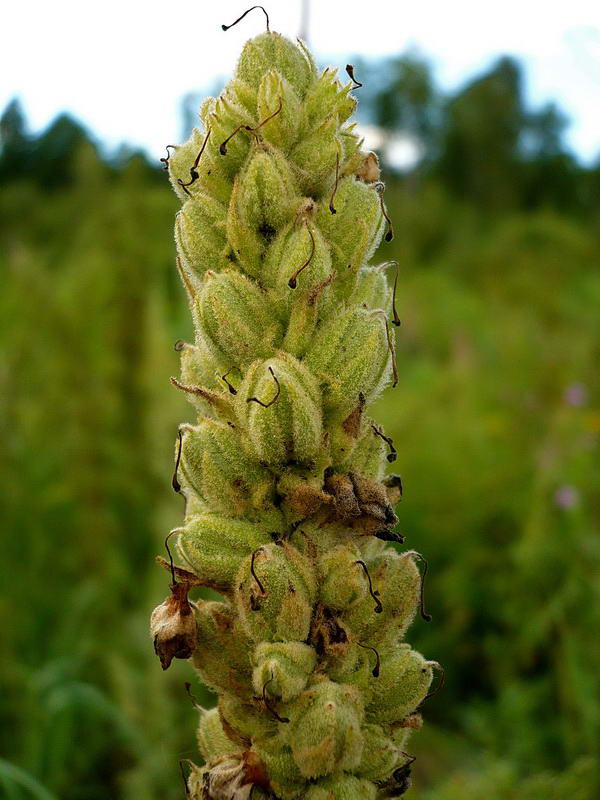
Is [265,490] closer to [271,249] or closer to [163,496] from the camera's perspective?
[271,249]

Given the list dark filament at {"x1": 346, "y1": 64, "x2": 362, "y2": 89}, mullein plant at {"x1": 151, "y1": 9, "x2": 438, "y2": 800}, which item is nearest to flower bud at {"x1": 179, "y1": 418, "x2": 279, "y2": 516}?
mullein plant at {"x1": 151, "y1": 9, "x2": 438, "y2": 800}

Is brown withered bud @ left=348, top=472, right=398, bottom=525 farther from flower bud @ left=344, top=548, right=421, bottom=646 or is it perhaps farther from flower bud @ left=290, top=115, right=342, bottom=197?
flower bud @ left=290, top=115, right=342, bottom=197

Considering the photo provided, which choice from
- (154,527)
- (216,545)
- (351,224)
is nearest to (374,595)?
(216,545)

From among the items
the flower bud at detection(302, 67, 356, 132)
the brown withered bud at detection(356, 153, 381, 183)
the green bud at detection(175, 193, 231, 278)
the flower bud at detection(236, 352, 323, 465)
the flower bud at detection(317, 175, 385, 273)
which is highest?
the flower bud at detection(302, 67, 356, 132)

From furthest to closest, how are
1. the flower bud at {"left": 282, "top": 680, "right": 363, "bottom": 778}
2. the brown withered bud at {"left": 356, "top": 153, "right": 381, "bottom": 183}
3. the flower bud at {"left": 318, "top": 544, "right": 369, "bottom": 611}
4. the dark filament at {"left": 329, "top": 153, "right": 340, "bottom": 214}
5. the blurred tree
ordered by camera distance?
1. the blurred tree
2. the brown withered bud at {"left": 356, "top": 153, "right": 381, "bottom": 183}
3. the dark filament at {"left": 329, "top": 153, "right": 340, "bottom": 214}
4. the flower bud at {"left": 318, "top": 544, "right": 369, "bottom": 611}
5. the flower bud at {"left": 282, "top": 680, "right": 363, "bottom": 778}

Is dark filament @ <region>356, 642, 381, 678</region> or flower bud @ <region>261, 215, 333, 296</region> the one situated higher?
flower bud @ <region>261, 215, 333, 296</region>

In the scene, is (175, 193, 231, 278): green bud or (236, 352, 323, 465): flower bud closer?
(236, 352, 323, 465): flower bud

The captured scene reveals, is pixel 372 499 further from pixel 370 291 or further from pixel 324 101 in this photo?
pixel 324 101
